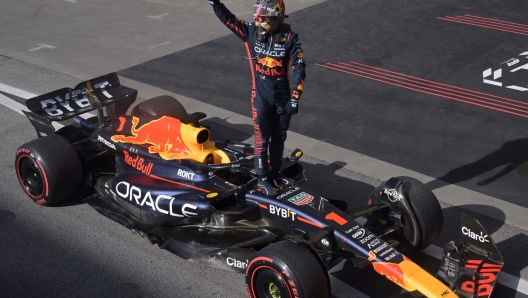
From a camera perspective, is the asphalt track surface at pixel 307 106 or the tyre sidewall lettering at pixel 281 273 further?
the asphalt track surface at pixel 307 106

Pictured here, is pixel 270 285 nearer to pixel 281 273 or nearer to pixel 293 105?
pixel 281 273

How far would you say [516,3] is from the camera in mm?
14539

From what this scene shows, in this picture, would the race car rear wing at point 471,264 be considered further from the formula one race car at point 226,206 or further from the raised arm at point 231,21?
the raised arm at point 231,21

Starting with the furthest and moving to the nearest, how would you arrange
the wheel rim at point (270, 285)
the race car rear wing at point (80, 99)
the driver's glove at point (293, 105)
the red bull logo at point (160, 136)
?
the race car rear wing at point (80, 99), the red bull logo at point (160, 136), the driver's glove at point (293, 105), the wheel rim at point (270, 285)

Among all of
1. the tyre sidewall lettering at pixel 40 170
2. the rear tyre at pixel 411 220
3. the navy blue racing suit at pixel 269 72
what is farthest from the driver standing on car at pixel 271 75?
the tyre sidewall lettering at pixel 40 170

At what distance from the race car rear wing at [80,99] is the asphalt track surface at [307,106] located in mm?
943

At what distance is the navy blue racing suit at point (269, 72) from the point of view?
589cm

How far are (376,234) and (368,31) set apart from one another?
7905 mm

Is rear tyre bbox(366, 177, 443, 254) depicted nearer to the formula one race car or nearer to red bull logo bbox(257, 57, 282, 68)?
the formula one race car

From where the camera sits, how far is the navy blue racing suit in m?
5.89

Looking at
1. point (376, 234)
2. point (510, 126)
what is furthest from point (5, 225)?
point (510, 126)

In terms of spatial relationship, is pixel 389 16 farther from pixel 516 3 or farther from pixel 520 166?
pixel 520 166

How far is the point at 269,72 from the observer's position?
598 cm

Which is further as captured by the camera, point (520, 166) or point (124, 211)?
point (520, 166)
